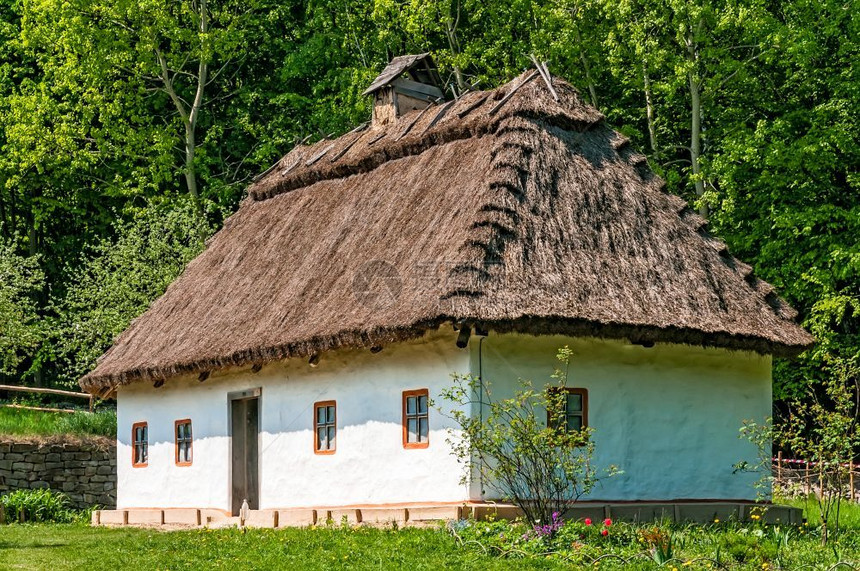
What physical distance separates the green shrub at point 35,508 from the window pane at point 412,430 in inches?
376

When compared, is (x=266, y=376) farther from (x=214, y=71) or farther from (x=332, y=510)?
(x=214, y=71)

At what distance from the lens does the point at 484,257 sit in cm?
1834

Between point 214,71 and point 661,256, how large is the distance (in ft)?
72.1

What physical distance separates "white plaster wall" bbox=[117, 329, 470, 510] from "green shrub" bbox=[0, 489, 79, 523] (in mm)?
1298

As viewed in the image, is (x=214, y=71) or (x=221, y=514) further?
(x=214, y=71)

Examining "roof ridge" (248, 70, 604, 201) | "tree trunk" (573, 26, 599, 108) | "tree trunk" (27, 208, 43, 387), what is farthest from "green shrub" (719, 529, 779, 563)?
"tree trunk" (27, 208, 43, 387)

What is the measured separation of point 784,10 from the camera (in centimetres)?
3052

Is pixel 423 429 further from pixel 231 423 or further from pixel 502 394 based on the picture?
pixel 231 423

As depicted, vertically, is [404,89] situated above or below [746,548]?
above

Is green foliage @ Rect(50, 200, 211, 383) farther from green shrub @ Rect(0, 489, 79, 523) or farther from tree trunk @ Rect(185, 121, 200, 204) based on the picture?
green shrub @ Rect(0, 489, 79, 523)

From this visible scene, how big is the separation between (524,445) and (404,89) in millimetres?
11835

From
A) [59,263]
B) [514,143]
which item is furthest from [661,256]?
[59,263]

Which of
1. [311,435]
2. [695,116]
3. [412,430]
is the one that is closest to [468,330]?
[412,430]

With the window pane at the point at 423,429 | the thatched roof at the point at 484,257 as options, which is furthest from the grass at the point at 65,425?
the window pane at the point at 423,429
